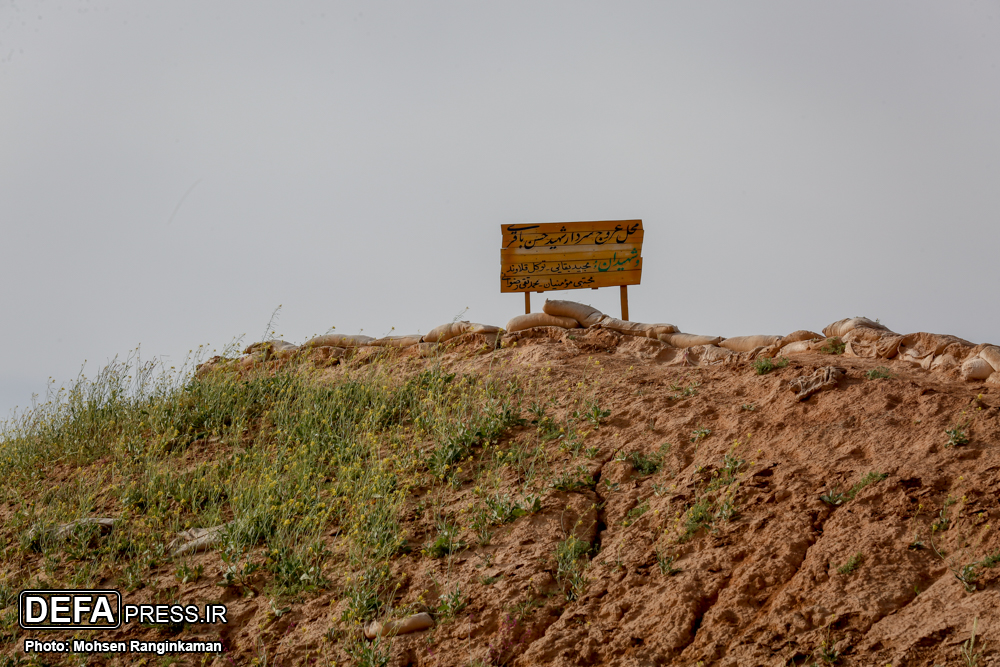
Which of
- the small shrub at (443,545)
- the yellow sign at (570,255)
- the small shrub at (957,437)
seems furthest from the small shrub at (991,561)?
the yellow sign at (570,255)

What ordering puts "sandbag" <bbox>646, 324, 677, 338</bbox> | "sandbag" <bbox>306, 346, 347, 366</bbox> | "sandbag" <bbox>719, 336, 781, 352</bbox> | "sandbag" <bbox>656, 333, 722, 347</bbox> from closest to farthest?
"sandbag" <bbox>719, 336, 781, 352</bbox>, "sandbag" <bbox>656, 333, 722, 347</bbox>, "sandbag" <bbox>646, 324, 677, 338</bbox>, "sandbag" <bbox>306, 346, 347, 366</bbox>

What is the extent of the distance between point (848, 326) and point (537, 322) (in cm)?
317

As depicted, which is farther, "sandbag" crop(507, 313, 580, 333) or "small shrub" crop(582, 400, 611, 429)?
"sandbag" crop(507, 313, 580, 333)

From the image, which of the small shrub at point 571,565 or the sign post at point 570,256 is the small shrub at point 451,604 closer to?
the small shrub at point 571,565

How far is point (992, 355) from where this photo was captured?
20.5 ft

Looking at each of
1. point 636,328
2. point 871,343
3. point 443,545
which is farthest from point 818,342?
point 443,545

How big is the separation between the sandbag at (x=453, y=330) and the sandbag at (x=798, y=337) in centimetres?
298

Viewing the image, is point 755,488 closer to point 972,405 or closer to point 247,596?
point 972,405

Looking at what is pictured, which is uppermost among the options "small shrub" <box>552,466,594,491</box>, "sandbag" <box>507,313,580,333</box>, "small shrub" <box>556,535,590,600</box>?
"sandbag" <box>507,313,580,333</box>

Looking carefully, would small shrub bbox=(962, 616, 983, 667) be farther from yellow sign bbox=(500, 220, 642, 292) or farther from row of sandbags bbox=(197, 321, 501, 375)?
yellow sign bbox=(500, 220, 642, 292)

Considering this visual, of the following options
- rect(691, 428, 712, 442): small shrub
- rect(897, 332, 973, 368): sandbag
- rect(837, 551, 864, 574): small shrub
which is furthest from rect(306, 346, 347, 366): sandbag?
rect(837, 551, 864, 574): small shrub

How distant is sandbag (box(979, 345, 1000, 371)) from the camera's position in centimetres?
620

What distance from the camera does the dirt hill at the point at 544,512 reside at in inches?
162

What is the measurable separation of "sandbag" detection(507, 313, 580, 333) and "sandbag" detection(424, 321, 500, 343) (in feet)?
0.62
